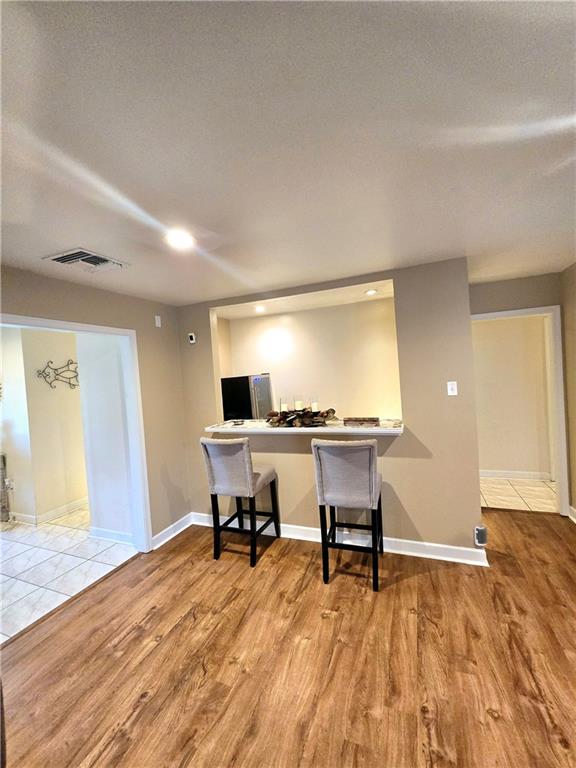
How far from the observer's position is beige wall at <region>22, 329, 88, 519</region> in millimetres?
3674

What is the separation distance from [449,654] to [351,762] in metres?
0.78

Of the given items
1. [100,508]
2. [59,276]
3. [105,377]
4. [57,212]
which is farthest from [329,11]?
[100,508]

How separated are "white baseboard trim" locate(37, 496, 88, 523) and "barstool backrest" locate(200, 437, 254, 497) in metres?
2.50

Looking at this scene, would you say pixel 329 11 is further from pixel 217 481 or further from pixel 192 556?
pixel 192 556

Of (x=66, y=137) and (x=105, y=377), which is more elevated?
(x=66, y=137)

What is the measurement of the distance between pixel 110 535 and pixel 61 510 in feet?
3.75

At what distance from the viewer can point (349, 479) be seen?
2361mm

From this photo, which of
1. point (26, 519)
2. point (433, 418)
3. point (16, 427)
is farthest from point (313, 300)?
point (26, 519)

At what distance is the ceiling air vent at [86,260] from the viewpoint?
6.40ft

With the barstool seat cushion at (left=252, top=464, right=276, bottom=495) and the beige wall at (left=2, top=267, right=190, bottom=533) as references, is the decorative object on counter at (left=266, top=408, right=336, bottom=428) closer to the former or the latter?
the barstool seat cushion at (left=252, top=464, right=276, bottom=495)

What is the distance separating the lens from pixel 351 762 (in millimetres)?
1295

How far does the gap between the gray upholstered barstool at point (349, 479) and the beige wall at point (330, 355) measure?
1751 mm

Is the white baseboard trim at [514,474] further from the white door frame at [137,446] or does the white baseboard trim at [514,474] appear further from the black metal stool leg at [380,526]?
the white door frame at [137,446]

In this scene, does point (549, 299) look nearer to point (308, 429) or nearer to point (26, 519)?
point (308, 429)
